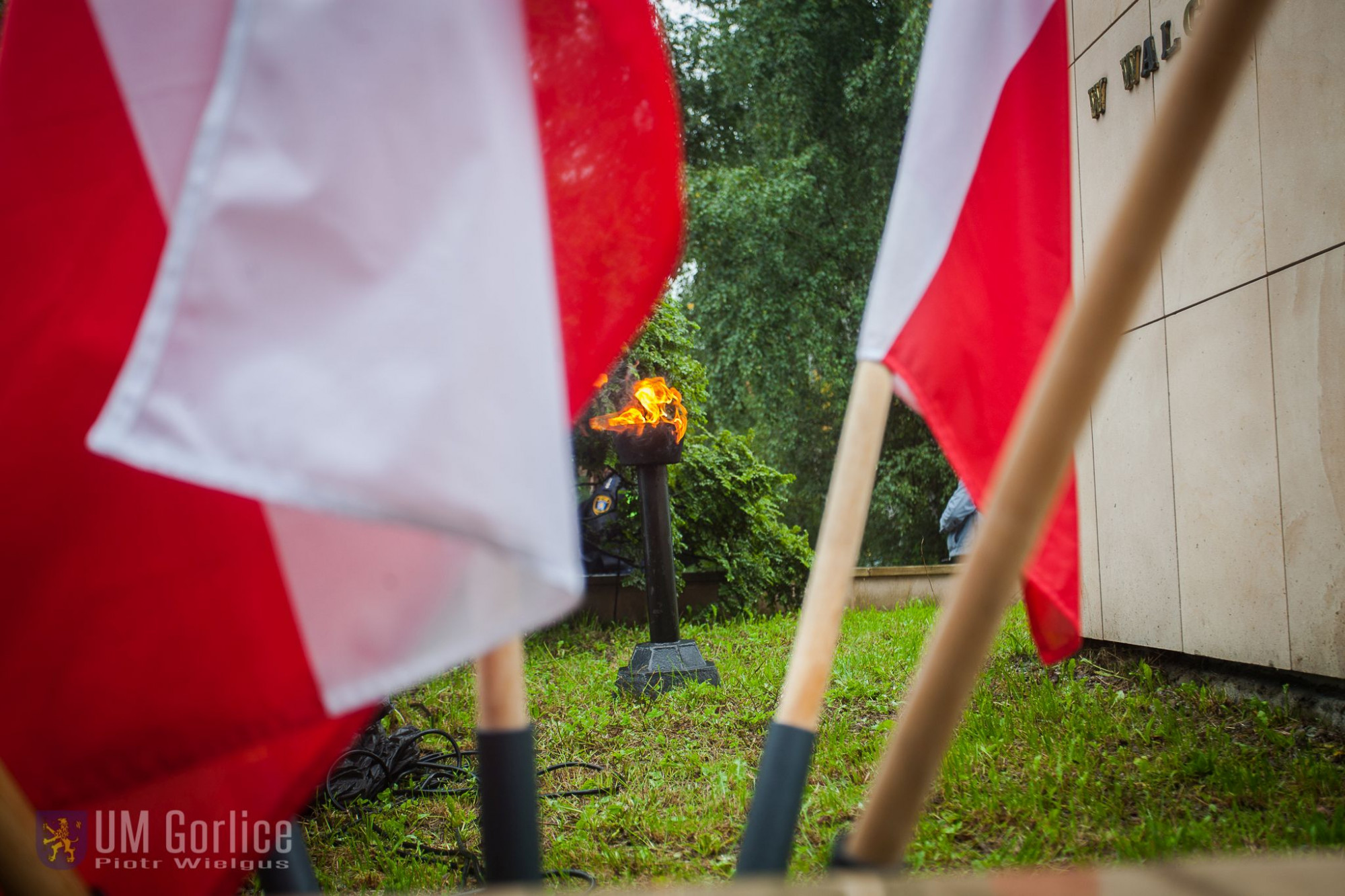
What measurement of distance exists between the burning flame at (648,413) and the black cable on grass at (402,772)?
2.18m

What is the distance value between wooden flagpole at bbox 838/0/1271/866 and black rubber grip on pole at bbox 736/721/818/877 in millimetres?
166

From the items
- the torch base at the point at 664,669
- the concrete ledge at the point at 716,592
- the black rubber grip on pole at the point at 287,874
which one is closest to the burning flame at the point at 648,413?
the torch base at the point at 664,669

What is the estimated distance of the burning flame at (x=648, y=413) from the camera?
17.0 ft

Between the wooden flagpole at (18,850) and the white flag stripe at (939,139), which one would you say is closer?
the wooden flagpole at (18,850)

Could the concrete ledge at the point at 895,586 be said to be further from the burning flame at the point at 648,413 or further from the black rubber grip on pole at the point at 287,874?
the black rubber grip on pole at the point at 287,874

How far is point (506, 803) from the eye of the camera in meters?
0.86

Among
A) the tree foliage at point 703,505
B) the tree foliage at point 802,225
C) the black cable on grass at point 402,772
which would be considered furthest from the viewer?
the tree foliage at point 802,225

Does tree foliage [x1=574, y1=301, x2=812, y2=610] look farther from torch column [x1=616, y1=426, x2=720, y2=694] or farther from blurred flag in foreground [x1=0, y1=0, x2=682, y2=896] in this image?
blurred flag in foreground [x1=0, y1=0, x2=682, y2=896]

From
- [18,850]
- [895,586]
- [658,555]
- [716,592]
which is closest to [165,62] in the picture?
[18,850]

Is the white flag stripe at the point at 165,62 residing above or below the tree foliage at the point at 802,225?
below

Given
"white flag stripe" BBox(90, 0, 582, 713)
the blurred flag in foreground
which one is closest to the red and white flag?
the blurred flag in foreground

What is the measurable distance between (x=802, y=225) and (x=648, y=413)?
33.9ft

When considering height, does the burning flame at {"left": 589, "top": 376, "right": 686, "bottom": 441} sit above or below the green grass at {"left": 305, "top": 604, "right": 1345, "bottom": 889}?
above

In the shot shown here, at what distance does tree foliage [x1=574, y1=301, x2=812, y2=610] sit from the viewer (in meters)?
8.20
